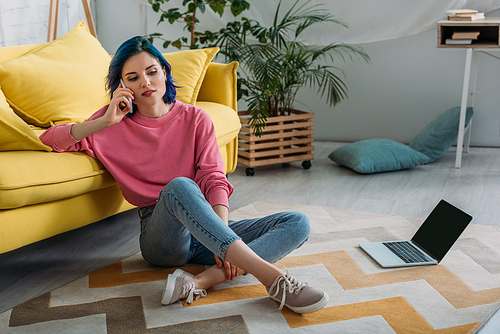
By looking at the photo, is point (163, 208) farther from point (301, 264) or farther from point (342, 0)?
point (342, 0)

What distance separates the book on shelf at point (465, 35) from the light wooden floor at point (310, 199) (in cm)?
75

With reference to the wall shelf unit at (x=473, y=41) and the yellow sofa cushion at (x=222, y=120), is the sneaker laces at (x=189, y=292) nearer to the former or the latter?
the yellow sofa cushion at (x=222, y=120)

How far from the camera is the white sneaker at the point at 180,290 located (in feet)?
4.35

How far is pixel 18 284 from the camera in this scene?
1529 millimetres

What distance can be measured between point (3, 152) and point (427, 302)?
1324mm

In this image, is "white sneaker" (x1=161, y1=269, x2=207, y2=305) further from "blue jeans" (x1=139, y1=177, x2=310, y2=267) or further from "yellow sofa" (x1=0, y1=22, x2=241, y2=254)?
"yellow sofa" (x1=0, y1=22, x2=241, y2=254)

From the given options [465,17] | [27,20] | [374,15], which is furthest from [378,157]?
[27,20]

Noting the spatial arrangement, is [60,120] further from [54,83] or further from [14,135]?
[14,135]

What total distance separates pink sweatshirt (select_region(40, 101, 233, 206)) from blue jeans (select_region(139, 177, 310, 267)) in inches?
3.8

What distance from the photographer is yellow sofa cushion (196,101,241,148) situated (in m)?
2.12

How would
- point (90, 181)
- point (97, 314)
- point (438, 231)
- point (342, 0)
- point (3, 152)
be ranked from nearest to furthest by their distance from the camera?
1. point (97, 314)
2. point (3, 152)
3. point (90, 181)
4. point (438, 231)
5. point (342, 0)

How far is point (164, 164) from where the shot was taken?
152cm

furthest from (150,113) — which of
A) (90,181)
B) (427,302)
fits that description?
(427,302)

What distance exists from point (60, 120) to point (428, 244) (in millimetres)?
1490
